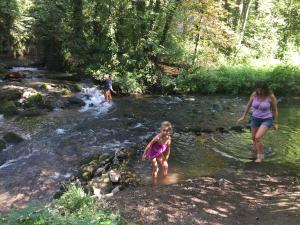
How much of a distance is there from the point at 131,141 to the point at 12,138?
3.68m

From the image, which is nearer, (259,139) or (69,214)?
(69,214)

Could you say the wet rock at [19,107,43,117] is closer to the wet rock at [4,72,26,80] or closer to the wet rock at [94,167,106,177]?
the wet rock at [4,72,26,80]

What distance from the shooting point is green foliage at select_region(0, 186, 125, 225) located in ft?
17.1

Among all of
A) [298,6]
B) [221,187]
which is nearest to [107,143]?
[221,187]

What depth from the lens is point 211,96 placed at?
22.1 meters

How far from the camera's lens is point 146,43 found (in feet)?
74.3

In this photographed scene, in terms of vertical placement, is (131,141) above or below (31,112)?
above

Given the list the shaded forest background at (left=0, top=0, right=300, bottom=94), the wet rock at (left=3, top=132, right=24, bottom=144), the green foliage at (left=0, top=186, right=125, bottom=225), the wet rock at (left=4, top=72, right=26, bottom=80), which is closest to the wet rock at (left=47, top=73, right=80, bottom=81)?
the shaded forest background at (left=0, top=0, right=300, bottom=94)

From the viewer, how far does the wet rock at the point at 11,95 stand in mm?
17078

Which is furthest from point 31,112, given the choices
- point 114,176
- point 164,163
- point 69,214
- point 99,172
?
point 69,214

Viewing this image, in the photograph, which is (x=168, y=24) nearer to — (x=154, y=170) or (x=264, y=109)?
(x=264, y=109)

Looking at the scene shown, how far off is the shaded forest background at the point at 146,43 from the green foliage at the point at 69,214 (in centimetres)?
1421

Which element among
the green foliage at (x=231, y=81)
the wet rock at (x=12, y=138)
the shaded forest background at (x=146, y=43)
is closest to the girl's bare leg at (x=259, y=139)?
the wet rock at (x=12, y=138)

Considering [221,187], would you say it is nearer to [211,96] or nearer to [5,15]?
[211,96]
